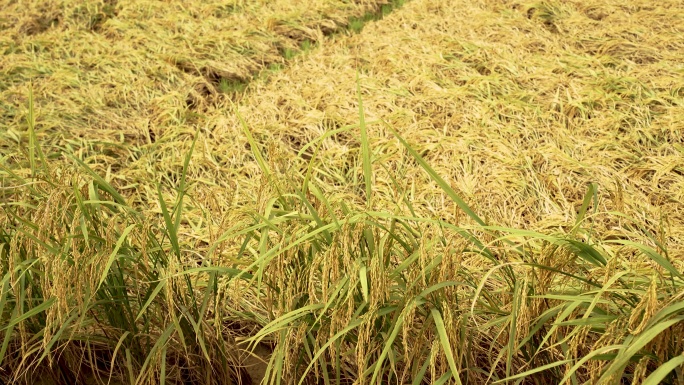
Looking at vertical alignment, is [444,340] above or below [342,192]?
above

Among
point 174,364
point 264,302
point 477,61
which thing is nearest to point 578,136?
point 477,61

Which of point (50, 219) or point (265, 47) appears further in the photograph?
point (265, 47)

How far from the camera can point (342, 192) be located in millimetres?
2518

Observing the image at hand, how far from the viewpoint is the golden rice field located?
5.13 ft

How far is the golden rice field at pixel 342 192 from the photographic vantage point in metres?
1.56

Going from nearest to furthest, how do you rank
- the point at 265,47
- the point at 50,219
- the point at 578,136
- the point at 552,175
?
the point at 50,219
the point at 552,175
the point at 578,136
the point at 265,47

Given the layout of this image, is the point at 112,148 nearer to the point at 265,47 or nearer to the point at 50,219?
the point at 265,47

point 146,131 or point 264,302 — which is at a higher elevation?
point 264,302

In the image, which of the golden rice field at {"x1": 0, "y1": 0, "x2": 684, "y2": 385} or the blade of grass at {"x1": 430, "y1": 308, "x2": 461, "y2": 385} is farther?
Answer: the golden rice field at {"x1": 0, "y1": 0, "x2": 684, "y2": 385}

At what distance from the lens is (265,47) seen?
449 cm

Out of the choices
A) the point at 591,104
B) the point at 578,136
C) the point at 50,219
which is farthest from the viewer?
the point at 591,104

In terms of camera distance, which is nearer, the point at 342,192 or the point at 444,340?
the point at 444,340

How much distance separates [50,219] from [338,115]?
2106mm

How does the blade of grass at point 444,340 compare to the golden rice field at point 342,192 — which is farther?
the golden rice field at point 342,192
